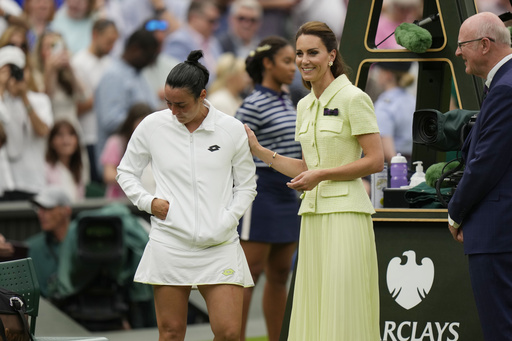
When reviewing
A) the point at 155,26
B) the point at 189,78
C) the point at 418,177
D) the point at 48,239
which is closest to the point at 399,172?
the point at 418,177

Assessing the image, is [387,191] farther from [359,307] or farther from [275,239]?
[359,307]

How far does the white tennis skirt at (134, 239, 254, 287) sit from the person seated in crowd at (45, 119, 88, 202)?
5.85 m

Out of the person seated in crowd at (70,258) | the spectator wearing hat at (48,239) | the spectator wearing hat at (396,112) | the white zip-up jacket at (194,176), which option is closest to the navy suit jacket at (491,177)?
the white zip-up jacket at (194,176)

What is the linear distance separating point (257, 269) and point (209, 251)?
68.4 inches

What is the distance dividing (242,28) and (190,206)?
696 centimetres

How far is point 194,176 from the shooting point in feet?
13.8

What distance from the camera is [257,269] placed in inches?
232

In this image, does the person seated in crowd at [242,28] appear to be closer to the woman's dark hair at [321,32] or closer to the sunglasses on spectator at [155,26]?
the sunglasses on spectator at [155,26]

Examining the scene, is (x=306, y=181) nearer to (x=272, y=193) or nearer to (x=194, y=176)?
(x=194, y=176)

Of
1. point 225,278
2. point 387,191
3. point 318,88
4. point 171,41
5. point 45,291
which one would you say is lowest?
point 45,291

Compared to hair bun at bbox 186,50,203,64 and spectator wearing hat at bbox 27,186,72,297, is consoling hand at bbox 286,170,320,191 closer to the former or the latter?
hair bun at bbox 186,50,203,64

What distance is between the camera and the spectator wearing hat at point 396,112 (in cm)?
970

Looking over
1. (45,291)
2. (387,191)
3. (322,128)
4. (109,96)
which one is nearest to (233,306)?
(322,128)

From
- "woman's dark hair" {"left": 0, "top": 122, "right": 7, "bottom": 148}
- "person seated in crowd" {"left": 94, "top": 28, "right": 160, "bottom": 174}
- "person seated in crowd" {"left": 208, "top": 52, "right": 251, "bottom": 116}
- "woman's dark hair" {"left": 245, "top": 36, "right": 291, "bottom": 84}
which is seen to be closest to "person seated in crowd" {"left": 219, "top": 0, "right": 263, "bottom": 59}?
"person seated in crowd" {"left": 208, "top": 52, "right": 251, "bottom": 116}
